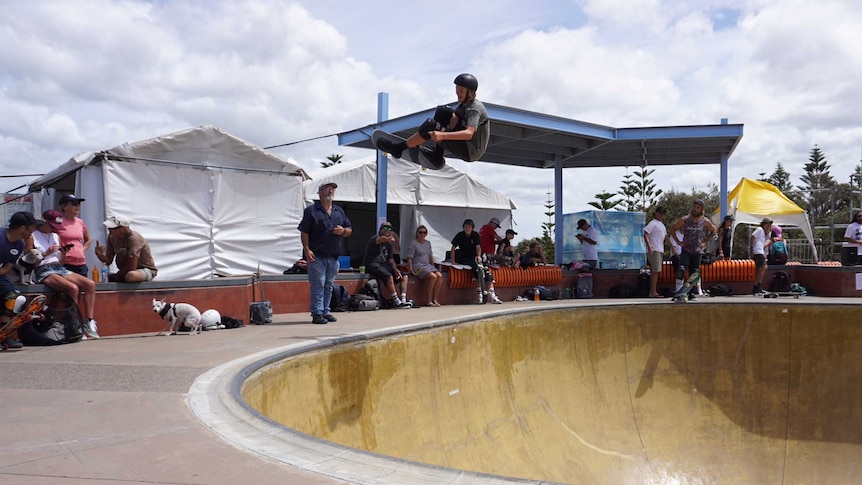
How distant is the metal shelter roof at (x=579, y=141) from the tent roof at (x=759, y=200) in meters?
2.62

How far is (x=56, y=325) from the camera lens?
263 inches

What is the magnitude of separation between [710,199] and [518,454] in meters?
45.7

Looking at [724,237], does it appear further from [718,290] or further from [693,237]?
[693,237]

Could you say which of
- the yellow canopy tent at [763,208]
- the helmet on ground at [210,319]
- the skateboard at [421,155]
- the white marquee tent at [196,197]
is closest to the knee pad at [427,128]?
the skateboard at [421,155]

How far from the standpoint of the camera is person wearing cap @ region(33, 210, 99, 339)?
6.94 meters

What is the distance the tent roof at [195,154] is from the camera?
1114 cm

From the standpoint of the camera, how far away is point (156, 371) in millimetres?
4785

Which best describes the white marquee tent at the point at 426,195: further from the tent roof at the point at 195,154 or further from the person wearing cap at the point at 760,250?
the person wearing cap at the point at 760,250

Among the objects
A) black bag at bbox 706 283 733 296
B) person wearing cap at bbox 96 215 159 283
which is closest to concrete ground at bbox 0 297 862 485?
person wearing cap at bbox 96 215 159 283

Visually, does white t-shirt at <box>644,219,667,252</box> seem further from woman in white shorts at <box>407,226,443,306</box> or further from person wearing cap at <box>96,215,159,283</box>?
person wearing cap at <box>96,215,159,283</box>

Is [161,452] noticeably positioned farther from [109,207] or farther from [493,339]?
[109,207]

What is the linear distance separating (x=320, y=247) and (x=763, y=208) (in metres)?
16.5

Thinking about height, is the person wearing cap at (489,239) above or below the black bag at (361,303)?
above

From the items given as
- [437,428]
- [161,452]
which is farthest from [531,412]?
[161,452]
